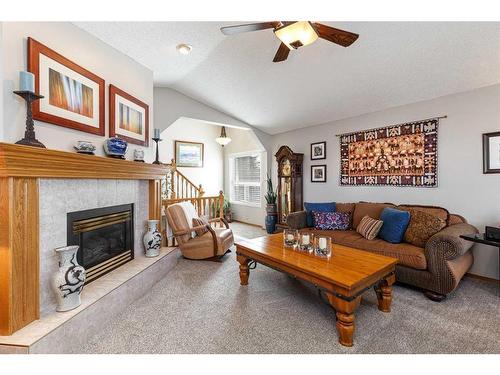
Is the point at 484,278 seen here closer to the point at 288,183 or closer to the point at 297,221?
the point at 297,221

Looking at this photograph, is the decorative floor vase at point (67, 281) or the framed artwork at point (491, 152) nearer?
the decorative floor vase at point (67, 281)

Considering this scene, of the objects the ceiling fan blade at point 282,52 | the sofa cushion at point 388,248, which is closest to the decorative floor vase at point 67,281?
the ceiling fan blade at point 282,52

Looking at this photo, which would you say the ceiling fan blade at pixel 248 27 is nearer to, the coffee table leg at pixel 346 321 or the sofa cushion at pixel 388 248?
the coffee table leg at pixel 346 321

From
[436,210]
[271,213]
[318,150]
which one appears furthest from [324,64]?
[271,213]

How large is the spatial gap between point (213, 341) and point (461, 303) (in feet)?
7.82

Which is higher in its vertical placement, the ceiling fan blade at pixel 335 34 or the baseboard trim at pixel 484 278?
the ceiling fan blade at pixel 335 34

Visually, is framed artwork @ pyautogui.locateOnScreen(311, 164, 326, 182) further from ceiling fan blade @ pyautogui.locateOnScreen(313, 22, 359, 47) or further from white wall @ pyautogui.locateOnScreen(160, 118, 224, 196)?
white wall @ pyautogui.locateOnScreen(160, 118, 224, 196)

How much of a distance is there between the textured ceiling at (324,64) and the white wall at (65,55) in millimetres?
128

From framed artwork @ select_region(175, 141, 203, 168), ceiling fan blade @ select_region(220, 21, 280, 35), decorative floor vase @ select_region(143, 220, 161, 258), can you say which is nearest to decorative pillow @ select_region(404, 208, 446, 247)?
ceiling fan blade @ select_region(220, 21, 280, 35)

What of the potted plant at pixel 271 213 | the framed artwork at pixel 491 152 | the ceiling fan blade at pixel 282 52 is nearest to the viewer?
the ceiling fan blade at pixel 282 52

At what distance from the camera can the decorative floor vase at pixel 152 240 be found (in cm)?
286

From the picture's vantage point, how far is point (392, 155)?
3.54 meters

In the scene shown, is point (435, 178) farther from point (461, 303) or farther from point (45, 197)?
point (45, 197)

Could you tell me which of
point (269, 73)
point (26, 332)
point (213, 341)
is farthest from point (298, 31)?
point (26, 332)
